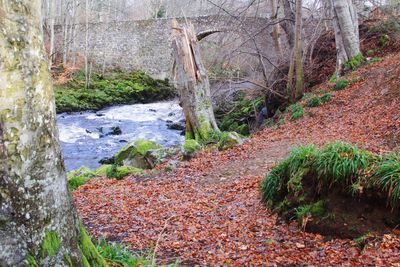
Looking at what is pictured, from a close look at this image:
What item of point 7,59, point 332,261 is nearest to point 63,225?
point 7,59

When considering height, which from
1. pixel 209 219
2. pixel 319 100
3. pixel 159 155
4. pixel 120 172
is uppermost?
pixel 319 100

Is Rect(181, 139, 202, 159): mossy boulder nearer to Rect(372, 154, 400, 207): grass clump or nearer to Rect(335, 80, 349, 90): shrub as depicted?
Rect(335, 80, 349, 90): shrub

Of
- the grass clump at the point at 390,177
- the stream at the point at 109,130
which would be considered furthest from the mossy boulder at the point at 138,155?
the grass clump at the point at 390,177

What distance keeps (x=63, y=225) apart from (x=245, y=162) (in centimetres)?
620

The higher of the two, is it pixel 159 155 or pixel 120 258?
pixel 120 258

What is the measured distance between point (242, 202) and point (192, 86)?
6210 mm

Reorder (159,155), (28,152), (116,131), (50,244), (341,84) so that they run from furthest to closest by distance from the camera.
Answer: (116,131) < (341,84) < (159,155) < (50,244) < (28,152)

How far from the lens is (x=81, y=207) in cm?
683

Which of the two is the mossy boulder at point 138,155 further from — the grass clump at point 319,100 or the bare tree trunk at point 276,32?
the bare tree trunk at point 276,32

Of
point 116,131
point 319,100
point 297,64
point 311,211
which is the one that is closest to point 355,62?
point 297,64

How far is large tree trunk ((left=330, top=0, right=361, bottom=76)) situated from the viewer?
1242 cm

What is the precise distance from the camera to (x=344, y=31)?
12664 millimetres

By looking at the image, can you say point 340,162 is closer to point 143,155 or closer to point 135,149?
point 143,155

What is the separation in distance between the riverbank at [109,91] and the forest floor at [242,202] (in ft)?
52.0
